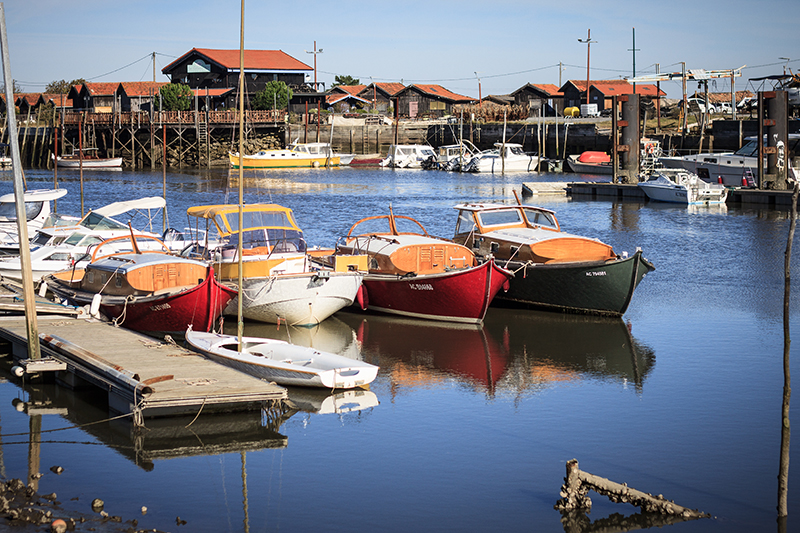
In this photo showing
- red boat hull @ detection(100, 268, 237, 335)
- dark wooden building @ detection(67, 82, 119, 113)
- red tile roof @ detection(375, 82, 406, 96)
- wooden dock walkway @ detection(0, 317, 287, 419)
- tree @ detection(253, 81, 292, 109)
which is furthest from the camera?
red tile roof @ detection(375, 82, 406, 96)

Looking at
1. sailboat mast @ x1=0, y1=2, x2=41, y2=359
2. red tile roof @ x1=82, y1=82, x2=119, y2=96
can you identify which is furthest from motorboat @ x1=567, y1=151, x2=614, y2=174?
sailboat mast @ x1=0, y1=2, x2=41, y2=359

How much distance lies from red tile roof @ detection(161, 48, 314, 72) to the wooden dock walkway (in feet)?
257

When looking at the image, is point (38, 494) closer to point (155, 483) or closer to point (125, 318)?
point (155, 483)

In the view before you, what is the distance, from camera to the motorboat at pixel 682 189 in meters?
44.3

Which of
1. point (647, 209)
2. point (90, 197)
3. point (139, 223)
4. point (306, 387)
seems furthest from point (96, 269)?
point (90, 197)

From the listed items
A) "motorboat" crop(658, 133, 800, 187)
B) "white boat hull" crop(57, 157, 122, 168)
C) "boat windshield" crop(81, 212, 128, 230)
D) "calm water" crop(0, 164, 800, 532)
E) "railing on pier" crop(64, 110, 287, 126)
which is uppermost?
"railing on pier" crop(64, 110, 287, 126)

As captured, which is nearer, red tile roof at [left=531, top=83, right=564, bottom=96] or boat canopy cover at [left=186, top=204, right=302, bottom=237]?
boat canopy cover at [left=186, top=204, right=302, bottom=237]

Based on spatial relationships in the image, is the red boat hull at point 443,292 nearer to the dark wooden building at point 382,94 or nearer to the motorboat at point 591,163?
the motorboat at point 591,163

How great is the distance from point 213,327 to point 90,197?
38.9 m

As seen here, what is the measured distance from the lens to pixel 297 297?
18.3 meters

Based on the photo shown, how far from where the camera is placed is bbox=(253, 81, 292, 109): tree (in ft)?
289

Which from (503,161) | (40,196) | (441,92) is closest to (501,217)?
(40,196)

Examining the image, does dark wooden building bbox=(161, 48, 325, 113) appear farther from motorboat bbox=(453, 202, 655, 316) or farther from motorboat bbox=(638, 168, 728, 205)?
motorboat bbox=(453, 202, 655, 316)

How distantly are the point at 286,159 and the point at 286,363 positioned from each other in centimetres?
7010
